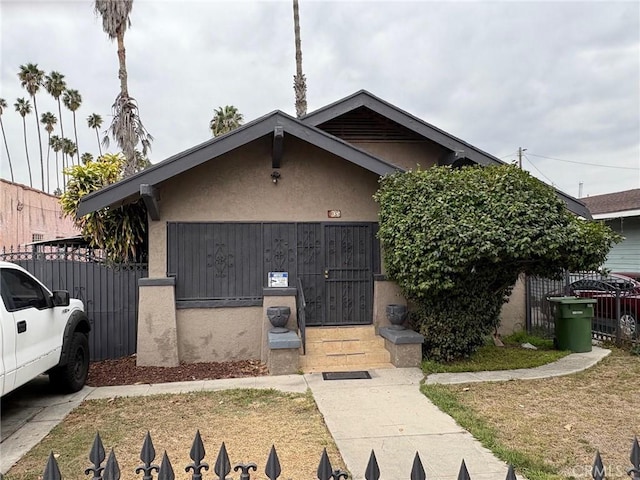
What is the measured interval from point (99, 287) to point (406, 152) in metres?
6.84

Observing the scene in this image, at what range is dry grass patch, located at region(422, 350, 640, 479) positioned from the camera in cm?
423

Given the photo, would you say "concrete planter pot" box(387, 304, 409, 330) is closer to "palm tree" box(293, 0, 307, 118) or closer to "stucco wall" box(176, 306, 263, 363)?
"stucco wall" box(176, 306, 263, 363)

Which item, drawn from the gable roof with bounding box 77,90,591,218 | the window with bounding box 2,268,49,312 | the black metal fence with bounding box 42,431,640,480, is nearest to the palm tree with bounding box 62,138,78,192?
the gable roof with bounding box 77,90,591,218

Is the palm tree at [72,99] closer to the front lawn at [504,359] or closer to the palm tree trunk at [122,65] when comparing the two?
the palm tree trunk at [122,65]

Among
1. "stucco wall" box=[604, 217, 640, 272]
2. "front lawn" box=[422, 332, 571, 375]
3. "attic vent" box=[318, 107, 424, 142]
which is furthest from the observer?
"stucco wall" box=[604, 217, 640, 272]

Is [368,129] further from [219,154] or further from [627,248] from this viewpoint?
[627,248]

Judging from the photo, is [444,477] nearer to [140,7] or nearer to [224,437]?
[224,437]

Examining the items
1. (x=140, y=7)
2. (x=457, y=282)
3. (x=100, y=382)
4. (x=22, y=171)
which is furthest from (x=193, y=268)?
(x=22, y=171)

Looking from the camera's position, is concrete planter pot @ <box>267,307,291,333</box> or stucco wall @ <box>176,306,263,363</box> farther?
stucco wall @ <box>176,306,263,363</box>

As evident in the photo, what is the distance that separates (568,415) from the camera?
5.29 m

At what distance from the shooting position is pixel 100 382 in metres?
7.20

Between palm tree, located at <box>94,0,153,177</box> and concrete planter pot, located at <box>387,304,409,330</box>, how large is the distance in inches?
479

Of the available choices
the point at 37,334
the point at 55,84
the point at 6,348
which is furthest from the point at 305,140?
the point at 55,84

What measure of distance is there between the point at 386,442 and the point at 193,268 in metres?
5.19
